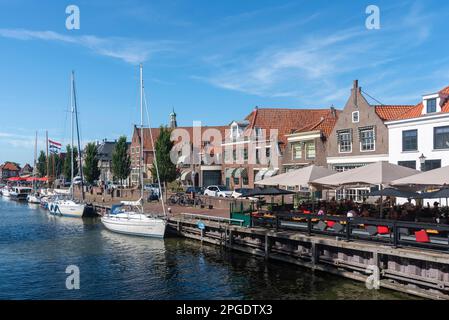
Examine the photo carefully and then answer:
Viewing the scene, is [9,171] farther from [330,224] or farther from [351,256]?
[351,256]

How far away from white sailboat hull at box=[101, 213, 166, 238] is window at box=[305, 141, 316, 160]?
16.7 m

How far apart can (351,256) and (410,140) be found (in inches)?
616

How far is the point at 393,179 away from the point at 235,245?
10552 millimetres

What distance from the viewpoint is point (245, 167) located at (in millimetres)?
52938

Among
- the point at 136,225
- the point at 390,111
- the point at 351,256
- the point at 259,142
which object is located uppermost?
the point at 390,111

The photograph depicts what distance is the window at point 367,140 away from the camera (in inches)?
1371

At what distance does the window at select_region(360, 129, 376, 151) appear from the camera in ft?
114

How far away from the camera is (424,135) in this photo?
3005 centimetres

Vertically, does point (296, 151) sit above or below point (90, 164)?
above

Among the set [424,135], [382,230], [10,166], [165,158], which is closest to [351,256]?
[382,230]

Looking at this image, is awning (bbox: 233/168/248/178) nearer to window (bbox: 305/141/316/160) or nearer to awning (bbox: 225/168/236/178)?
awning (bbox: 225/168/236/178)

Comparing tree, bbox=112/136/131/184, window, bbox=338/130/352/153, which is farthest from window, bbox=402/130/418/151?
tree, bbox=112/136/131/184

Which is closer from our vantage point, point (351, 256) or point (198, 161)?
point (351, 256)

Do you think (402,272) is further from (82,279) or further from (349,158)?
(349,158)
